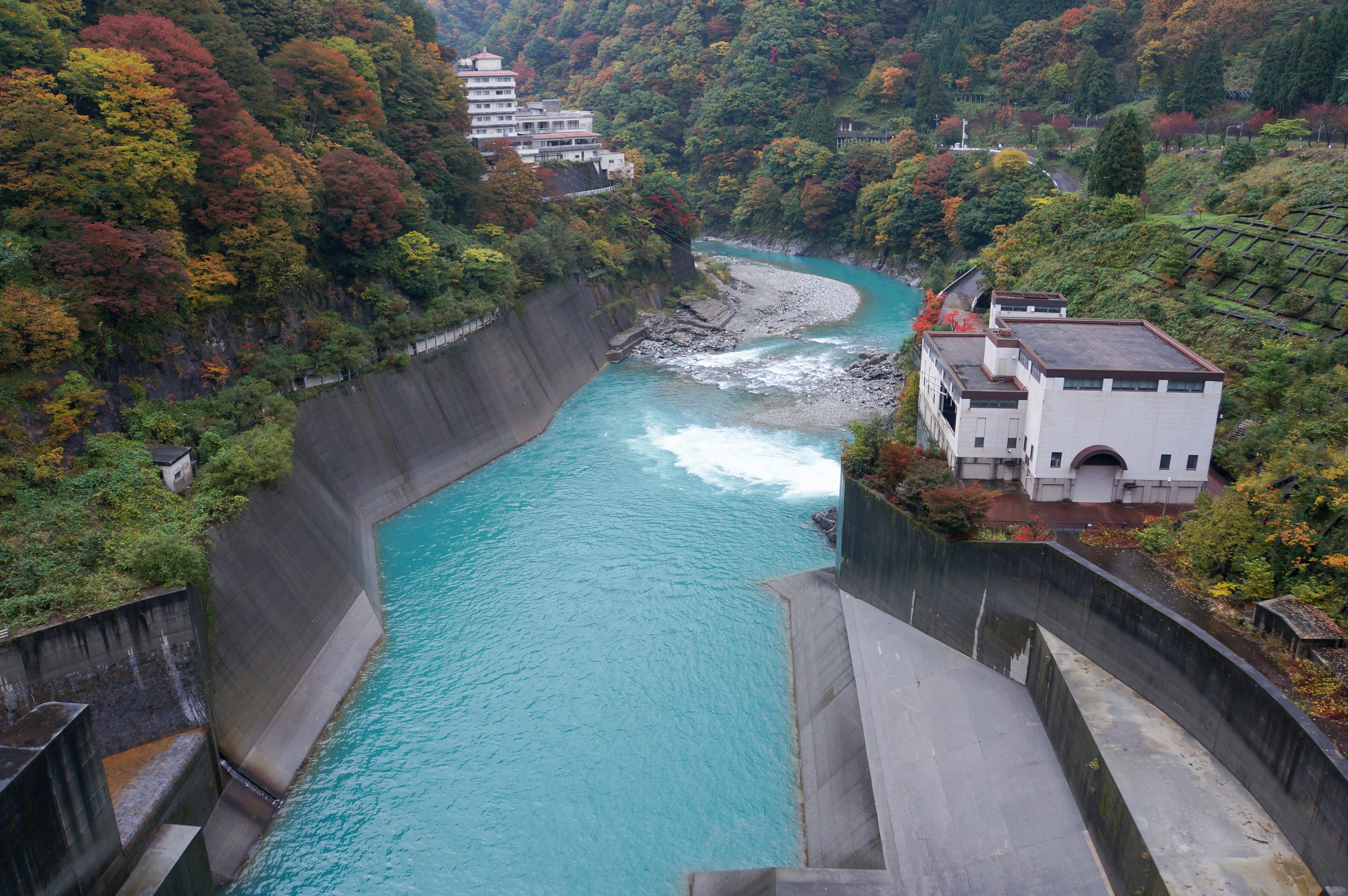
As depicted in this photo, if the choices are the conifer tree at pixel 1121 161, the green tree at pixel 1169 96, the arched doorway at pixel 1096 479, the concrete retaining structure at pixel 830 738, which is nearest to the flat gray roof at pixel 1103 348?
the arched doorway at pixel 1096 479

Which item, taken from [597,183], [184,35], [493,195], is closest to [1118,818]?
[184,35]

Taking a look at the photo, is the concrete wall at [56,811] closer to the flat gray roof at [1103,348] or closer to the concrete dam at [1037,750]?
the concrete dam at [1037,750]

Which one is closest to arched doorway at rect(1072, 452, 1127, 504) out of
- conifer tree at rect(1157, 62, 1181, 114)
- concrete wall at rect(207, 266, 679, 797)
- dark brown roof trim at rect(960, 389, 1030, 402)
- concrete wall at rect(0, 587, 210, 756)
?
dark brown roof trim at rect(960, 389, 1030, 402)

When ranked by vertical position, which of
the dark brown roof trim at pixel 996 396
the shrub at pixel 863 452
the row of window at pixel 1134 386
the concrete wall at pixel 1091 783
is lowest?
the concrete wall at pixel 1091 783

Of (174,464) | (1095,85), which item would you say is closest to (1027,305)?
(174,464)

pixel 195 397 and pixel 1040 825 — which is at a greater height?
pixel 195 397

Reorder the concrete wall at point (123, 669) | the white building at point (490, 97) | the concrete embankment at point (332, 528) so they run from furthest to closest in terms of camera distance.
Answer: the white building at point (490, 97)
the concrete embankment at point (332, 528)
the concrete wall at point (123, 669)

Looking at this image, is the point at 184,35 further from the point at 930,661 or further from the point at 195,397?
the point at 930,661
